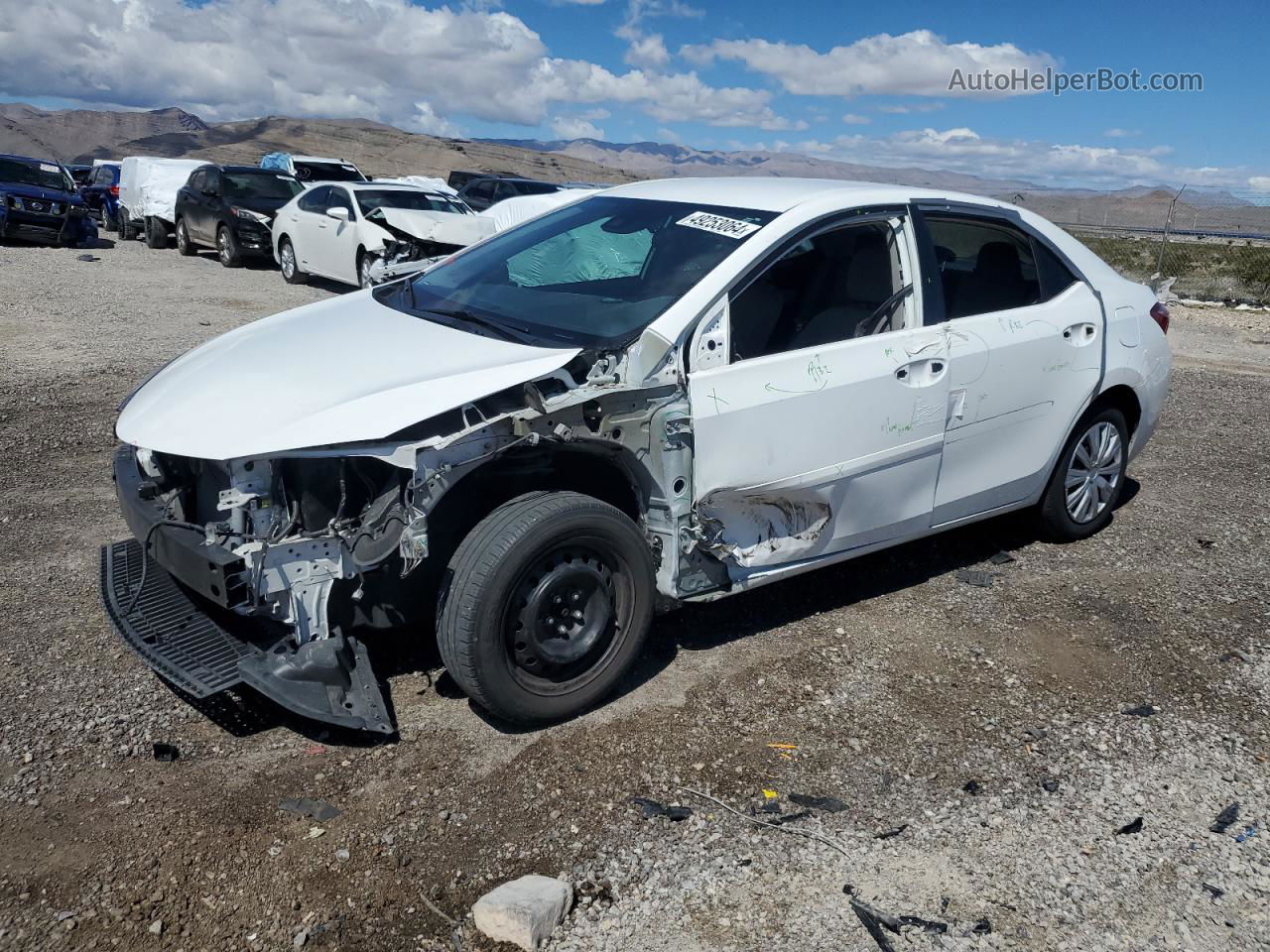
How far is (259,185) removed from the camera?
17.4m

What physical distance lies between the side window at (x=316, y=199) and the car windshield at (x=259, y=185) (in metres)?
2.19

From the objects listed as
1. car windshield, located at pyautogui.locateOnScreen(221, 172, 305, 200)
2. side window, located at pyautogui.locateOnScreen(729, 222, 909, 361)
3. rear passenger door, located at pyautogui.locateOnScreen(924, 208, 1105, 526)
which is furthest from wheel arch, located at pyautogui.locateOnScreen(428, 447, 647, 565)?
car windshield, located at pyautogui.locateOnScreen(221, 172, 305, 200)

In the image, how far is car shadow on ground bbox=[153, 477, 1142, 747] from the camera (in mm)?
3619

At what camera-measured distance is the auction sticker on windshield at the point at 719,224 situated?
4.00 metres

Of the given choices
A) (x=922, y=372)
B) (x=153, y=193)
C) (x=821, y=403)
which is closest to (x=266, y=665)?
(x=821, y=403)

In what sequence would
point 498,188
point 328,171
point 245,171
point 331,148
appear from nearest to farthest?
point 245,171 < point 498,188 < point 328,171 < point 331,148

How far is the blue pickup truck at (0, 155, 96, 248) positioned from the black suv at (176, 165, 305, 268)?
7.67 ft

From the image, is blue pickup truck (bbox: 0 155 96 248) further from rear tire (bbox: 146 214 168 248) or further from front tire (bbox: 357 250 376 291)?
front tire (bbox: 357 250 376 291)

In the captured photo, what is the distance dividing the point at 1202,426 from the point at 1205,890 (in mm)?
6554

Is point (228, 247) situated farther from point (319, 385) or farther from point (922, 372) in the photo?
point (922, 372)

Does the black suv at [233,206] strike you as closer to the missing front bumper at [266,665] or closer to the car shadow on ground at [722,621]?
the car shadow on ground at [722,621]

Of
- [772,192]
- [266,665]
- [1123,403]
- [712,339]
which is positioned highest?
[772,192]

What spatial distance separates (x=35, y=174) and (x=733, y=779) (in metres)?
20.9

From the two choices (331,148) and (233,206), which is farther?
(331,148)
